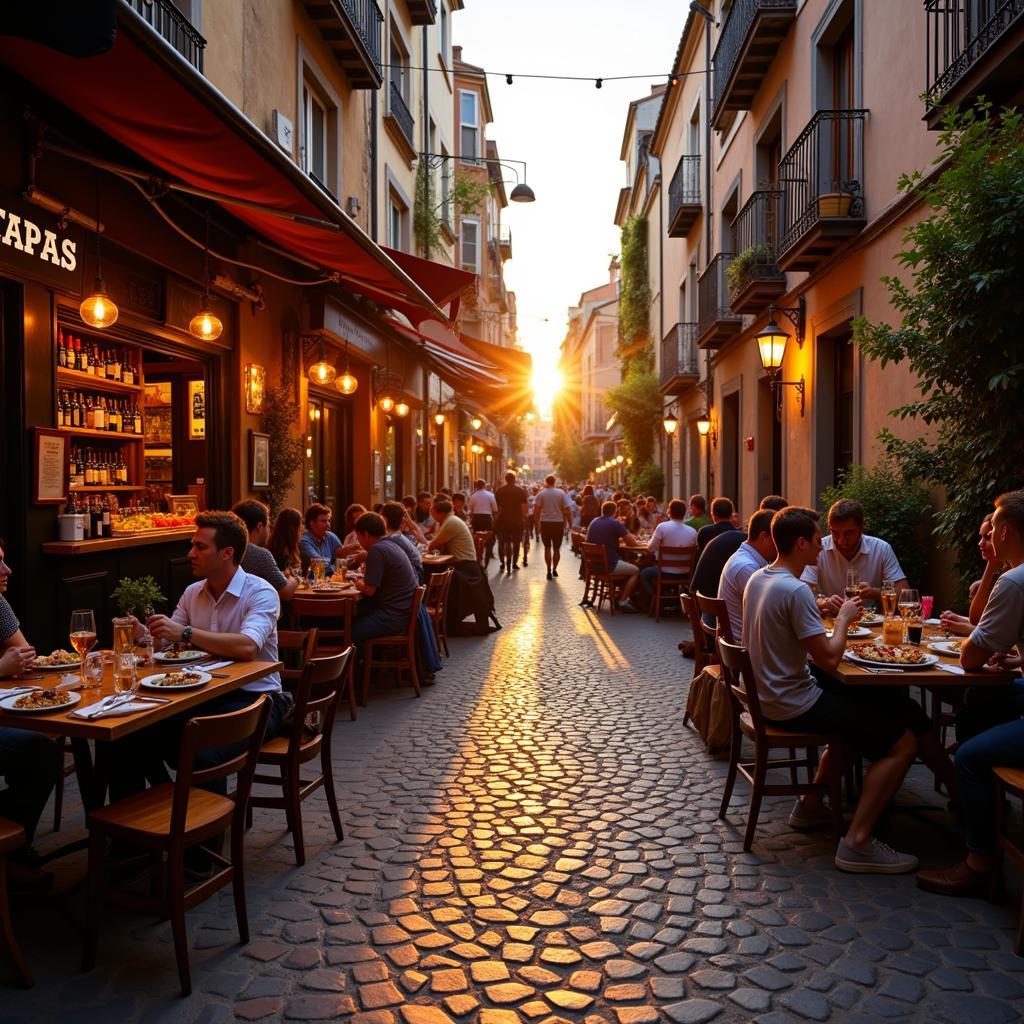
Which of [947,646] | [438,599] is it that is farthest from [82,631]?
[438,599]

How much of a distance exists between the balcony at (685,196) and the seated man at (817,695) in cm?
1637

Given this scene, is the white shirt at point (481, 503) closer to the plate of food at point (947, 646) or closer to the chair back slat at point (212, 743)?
the plate of food at point (947, 646)

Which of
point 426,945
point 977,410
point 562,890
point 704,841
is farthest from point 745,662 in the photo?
point 977,410

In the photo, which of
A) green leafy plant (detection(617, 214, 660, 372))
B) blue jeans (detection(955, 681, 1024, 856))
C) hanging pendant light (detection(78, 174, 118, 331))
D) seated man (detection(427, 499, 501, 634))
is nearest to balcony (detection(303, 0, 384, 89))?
hanging pendant light (detection(78, 174, 118, 331))

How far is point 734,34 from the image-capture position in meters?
14.4

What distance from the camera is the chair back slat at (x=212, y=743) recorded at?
3.15 metres

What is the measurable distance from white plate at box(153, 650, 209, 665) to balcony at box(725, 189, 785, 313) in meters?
10.6

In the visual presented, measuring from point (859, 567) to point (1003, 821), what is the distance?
264 centimetres

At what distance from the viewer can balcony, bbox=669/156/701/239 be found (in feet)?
64.3

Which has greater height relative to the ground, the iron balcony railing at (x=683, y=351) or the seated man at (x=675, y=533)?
the iron balcony railing at (x=683, y=351)

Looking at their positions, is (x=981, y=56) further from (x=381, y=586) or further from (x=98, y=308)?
(x=98, y=308)

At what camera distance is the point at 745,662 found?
4367mm

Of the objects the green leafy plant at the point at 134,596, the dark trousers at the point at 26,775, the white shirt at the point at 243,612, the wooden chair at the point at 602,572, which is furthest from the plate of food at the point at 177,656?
the wooden chair at the point at 602,572

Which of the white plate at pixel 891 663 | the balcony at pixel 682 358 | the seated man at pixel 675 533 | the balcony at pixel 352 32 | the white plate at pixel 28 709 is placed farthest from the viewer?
the balcony at pixel 682 358
